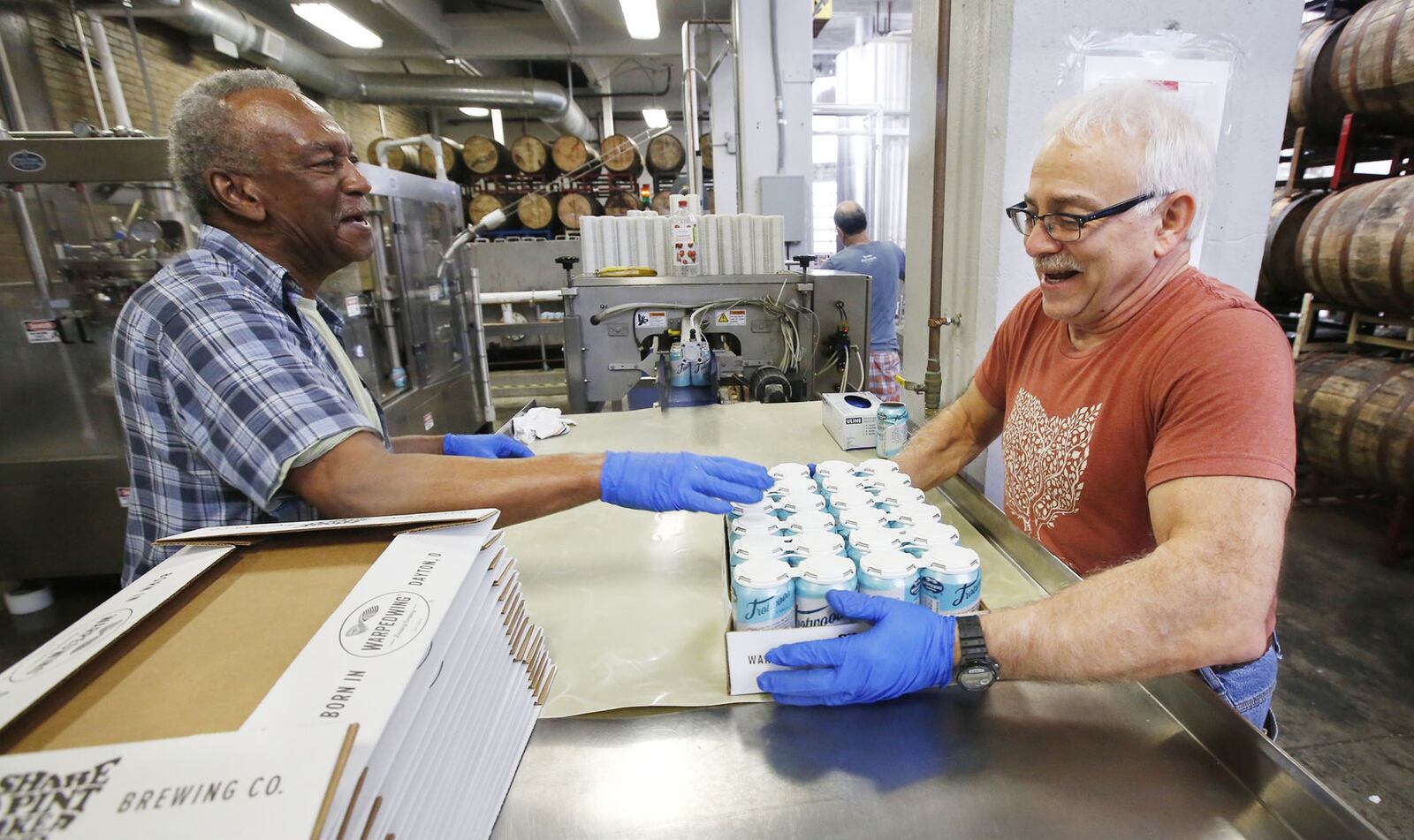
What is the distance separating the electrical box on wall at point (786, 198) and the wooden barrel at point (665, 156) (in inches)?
127

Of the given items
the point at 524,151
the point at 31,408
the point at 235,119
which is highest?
the point at 524,151

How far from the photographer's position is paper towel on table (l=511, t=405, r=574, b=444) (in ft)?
6.52

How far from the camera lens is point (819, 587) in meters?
0.83

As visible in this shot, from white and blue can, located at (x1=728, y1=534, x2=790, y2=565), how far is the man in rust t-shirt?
106 millimetres

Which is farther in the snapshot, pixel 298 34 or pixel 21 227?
pixel 298 34

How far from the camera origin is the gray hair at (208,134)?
46.4 inches

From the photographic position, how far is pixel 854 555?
92 centimetres

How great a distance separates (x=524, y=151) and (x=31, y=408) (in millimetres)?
5226

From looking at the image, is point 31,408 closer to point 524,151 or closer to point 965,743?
point 965,743

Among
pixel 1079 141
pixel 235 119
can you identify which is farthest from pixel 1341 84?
pixel 235 119

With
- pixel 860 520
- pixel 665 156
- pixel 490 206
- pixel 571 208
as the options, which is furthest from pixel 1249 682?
pixel 490 206

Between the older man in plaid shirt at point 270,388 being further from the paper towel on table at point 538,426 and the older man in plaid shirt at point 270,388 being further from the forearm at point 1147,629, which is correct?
the paper towel on table at point 538,426

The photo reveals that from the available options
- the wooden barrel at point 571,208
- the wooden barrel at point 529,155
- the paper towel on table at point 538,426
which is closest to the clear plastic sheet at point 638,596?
the paper towel on table at point 538,426

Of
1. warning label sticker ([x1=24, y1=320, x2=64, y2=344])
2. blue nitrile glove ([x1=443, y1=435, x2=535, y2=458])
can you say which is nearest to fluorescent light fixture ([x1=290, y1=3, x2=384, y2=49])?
warning label sticker ([x1=24, y1=320, x2=64, y2=344])
